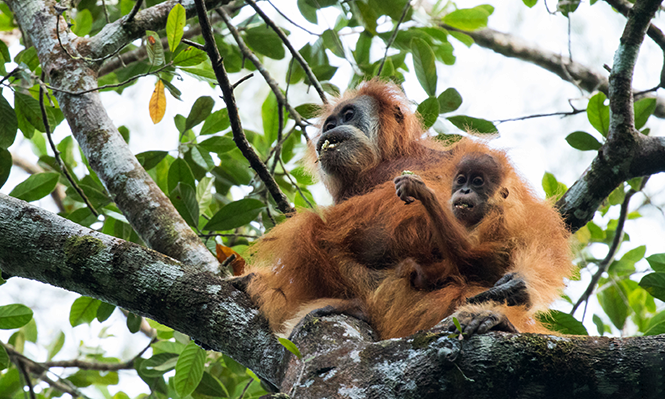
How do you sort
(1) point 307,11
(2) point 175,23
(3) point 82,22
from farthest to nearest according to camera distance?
(1) point 307,11, (3) point 82,22, (2) point 175,23

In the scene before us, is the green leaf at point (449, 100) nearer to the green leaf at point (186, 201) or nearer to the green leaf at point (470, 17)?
the green leaf at point (470, 17)

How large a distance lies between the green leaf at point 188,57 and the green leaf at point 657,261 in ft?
10.1

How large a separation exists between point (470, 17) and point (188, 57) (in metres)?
2.77

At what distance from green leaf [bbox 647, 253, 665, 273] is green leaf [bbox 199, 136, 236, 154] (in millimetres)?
3109

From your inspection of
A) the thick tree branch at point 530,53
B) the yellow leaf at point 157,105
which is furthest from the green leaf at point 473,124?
the thick tree branch at point 530,53

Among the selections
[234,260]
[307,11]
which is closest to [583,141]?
[234,260]

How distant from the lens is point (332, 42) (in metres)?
5.09

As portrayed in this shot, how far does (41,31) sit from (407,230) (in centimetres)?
295

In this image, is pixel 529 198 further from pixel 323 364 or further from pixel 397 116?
pixel 323 364

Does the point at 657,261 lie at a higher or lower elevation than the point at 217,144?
lower

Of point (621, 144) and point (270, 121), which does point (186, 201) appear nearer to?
point (270, 121)

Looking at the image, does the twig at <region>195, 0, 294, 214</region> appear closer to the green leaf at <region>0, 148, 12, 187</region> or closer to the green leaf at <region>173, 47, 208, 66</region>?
the green leaf at <region>173, 47, 208, 66</region>

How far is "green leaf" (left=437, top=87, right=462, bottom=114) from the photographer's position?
4176 millimetres

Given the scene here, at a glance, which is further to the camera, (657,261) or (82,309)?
(82,309)
